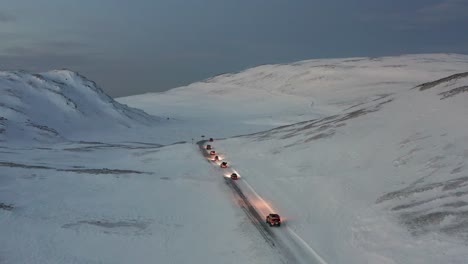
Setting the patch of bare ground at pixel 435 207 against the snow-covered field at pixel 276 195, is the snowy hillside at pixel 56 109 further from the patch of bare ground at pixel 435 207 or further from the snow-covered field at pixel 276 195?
the patch of bare ground at pixel 435 207

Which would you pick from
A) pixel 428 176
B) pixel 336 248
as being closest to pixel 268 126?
pixel 428 176

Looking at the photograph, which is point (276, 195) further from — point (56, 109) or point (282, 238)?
point (56, 109)

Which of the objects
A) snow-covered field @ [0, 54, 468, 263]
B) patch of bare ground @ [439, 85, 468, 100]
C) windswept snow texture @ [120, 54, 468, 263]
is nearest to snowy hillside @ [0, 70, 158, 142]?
snow-covered field @ [0, 54, 468, 263]

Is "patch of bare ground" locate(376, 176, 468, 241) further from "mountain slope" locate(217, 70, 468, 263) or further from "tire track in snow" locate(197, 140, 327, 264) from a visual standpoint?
"tire track in snow" locate(197, 140, 327, 264)

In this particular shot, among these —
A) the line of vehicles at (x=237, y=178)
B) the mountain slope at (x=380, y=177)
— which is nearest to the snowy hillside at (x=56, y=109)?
the line of vehicles at (x=237, y=178)

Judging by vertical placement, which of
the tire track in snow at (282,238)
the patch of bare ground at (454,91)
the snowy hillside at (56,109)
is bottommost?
the tire track in snow at (282,238)

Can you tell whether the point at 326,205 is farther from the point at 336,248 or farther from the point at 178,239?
the point at 178,239

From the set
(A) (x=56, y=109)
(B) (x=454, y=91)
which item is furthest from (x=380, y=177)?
(A) (x=56, y=109)

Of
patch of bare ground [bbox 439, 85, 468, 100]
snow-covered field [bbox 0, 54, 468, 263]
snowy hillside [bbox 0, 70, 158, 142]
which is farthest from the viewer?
snowy hillside [bbox 0, 70, 158, 142]
